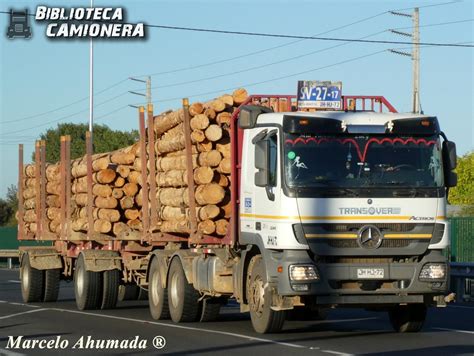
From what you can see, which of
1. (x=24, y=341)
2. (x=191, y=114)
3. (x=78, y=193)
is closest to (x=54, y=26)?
(x=78, y=193)

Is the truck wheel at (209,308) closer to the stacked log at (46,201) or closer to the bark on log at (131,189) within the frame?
the bark on log at (131,189)

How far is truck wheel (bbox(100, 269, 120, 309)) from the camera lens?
82.0 ft

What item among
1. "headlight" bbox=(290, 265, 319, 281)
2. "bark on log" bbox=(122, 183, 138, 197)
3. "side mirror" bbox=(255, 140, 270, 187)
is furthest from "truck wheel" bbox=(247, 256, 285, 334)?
"bark on log" bbox=(122, 183, 138, 197)

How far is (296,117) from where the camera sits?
17516mm

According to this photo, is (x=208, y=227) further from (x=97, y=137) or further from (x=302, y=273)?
(x=97, y=137)

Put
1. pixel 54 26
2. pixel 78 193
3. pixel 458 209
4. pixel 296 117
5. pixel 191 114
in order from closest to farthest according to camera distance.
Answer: pixel 296 117 < pixel 191 114 < pixel 78 193 < pixel 54 26 < pixel 458 209

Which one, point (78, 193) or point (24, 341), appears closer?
point (24, 341)

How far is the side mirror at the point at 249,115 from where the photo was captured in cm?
1825

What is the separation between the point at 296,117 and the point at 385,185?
5.13 feet

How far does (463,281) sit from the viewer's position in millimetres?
28172

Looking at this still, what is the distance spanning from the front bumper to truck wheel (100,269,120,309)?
329 inches

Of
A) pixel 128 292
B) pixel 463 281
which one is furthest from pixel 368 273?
pixel 128 292

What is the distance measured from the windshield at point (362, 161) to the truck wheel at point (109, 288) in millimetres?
8603

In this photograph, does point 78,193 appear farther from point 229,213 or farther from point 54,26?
point 54,26
